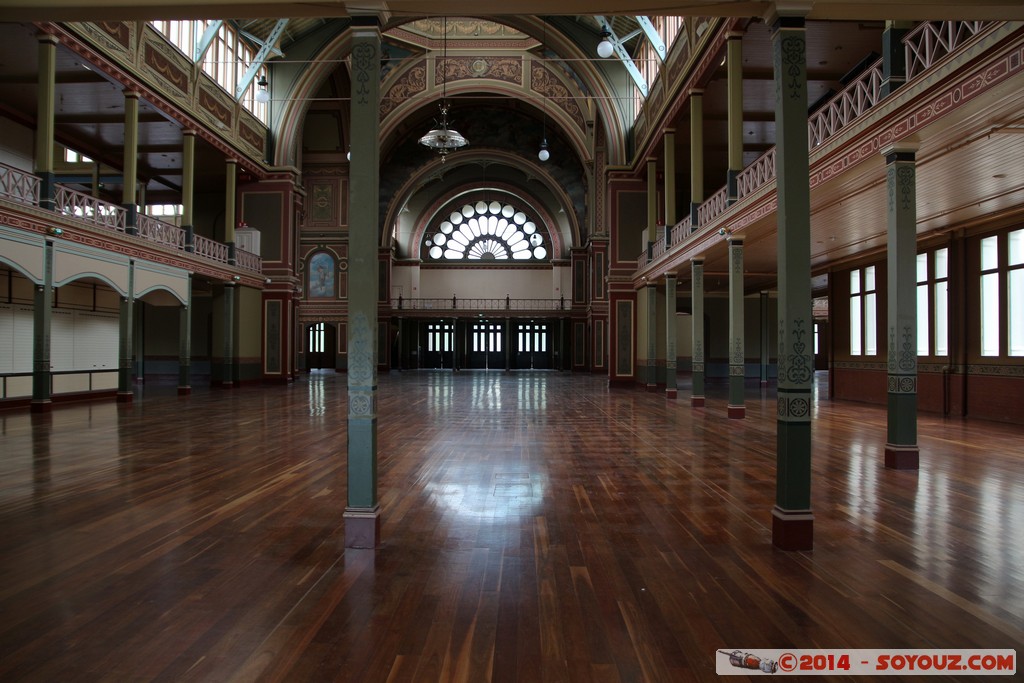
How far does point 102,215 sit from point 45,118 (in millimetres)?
2732

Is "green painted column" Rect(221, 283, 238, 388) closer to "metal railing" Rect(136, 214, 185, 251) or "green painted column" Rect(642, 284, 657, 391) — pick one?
"metal railing" Rect(136, 214, 185, 251)

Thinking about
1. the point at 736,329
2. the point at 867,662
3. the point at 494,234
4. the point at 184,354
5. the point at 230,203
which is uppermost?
the point at 494,234

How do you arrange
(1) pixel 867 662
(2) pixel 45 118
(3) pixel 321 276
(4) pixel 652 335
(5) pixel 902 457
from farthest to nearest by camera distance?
(3) pixel 321 276 < (4) pixel 652 335 < (2) pixel 45 118 < (5) pixel 902 457 < (1) pixel 867 662

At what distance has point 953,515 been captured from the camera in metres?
5.22

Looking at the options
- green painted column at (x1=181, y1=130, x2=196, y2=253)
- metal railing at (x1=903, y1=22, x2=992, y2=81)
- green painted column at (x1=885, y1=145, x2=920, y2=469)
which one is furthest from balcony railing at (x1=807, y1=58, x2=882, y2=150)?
green painted column at (x1=181, y1=130, x2=196, y2=253)

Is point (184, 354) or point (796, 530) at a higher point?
point (184, 354)

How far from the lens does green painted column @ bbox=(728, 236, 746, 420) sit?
12516mm

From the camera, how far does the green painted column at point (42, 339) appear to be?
1306 cm

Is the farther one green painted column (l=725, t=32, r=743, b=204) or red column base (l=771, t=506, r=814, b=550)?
green painted column (l=725, t=32, r=743, b=204)

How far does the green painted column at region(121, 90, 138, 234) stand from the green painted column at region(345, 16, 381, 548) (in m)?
14.3

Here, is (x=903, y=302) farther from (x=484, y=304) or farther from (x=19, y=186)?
(x=484, y=304)

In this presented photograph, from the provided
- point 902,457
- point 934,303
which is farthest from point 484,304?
point 902,457

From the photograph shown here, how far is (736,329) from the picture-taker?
12.6m

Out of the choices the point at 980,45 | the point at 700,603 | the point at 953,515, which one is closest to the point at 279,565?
the point at 700,603
